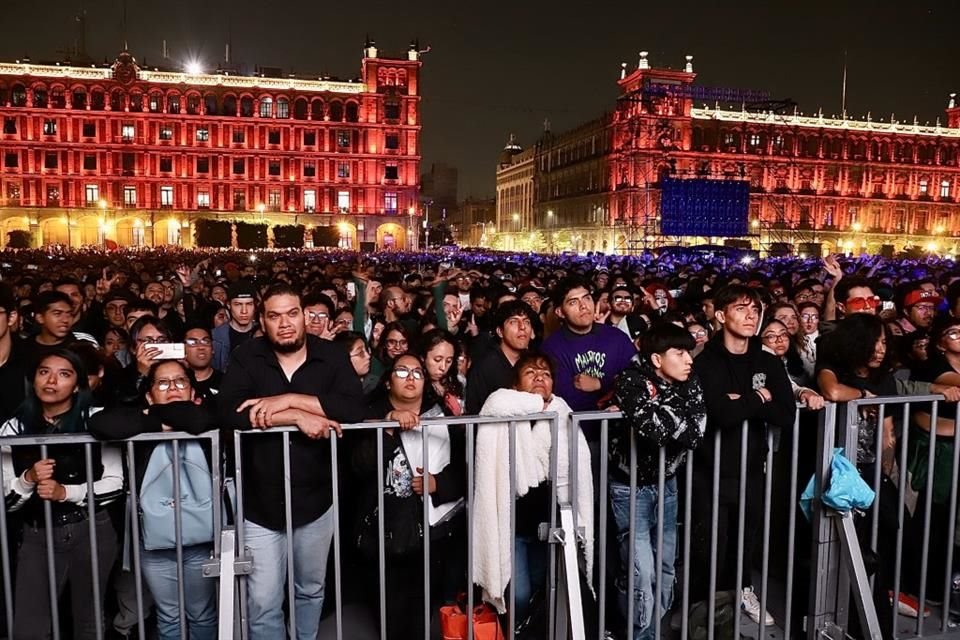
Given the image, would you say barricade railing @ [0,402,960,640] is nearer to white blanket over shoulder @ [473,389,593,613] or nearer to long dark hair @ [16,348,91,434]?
white blanket over shoulder @ [473,389,593,613]

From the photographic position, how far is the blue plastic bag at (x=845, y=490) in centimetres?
419

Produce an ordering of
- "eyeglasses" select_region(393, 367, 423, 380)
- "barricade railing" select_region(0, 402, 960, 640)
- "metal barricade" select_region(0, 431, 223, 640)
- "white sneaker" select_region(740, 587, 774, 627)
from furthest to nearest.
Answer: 1. "white sneaker" select_region(740, 587, 774, 627)
2. "eyeglasses" select_region(393, 367, 423, 380)
3. "barricade railing" select_region(0, 402, 960, 640)
4. "metal barricade" select_region(0, 431, 223, 640)

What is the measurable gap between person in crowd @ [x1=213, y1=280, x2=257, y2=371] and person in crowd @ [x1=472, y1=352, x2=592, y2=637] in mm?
4211

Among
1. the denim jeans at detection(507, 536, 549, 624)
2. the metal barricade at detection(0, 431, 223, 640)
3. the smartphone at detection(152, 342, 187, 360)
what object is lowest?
the denim jeans at detection(507, 536, 549, 624)

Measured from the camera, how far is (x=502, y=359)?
5340 mm

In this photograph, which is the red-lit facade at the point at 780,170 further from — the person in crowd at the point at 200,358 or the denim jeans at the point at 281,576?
the denim jeans at the point at 281,576

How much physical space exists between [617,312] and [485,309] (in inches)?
79.3

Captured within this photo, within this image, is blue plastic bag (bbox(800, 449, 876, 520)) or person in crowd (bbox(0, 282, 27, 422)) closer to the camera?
blue plastic bag (bbox(800, 449, 876, 520))

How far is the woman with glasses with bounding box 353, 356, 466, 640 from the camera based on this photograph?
4207 mm

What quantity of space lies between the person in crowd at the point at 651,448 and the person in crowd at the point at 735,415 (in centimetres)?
17

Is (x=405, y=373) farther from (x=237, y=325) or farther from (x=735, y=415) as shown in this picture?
(x=237, y=325)

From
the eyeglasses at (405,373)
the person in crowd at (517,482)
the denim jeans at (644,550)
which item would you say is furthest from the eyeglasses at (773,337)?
the eyeglasses at (405,373)

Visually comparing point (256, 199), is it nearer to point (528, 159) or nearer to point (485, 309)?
point (528, 159)

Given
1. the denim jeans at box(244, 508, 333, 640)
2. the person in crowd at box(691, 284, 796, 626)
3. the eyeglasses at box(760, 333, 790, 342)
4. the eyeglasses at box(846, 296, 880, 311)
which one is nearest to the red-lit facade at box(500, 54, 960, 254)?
the eyeglasses at box(846, 296, 880, 311)
